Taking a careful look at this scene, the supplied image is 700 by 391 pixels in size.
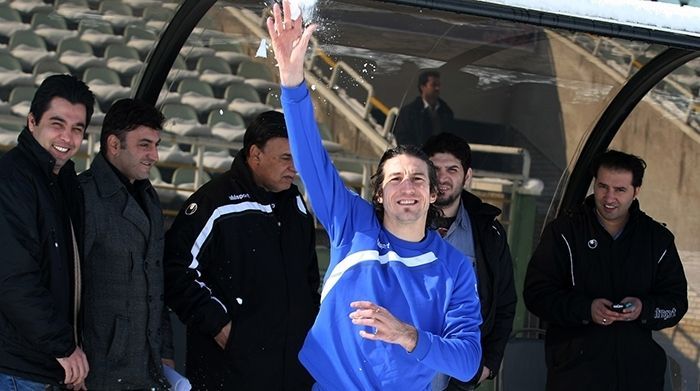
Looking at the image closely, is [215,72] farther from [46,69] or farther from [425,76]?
[46,69]

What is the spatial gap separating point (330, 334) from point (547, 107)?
3.75 m

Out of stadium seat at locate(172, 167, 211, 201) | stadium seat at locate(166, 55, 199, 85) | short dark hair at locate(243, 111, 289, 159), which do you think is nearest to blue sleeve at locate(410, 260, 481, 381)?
short dark hair at locate(243, 111, 289, 159)

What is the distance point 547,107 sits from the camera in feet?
22.8

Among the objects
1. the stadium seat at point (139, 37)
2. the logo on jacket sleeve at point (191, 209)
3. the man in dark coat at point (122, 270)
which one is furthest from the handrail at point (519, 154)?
the man in dark coat at point (122, 270)

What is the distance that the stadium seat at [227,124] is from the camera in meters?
7.11

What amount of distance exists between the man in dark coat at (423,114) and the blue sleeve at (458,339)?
9.73 feet

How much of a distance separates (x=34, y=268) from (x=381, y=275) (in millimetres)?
1120

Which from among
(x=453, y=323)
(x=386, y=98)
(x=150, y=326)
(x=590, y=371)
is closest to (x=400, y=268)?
(x=453, y=323)

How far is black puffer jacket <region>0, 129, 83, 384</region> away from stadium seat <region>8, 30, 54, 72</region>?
3.54 m

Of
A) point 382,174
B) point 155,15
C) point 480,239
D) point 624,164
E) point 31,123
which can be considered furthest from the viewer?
point 155,15

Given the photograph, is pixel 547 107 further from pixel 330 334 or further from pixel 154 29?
pixel 330 334

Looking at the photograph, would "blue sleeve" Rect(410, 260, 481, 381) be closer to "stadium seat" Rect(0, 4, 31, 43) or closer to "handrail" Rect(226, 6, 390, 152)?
"handrail" Rect(226, 6, 390, 152)

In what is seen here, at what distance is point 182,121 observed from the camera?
6734 millimetres

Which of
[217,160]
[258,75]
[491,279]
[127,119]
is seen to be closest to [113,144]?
[127,119]
